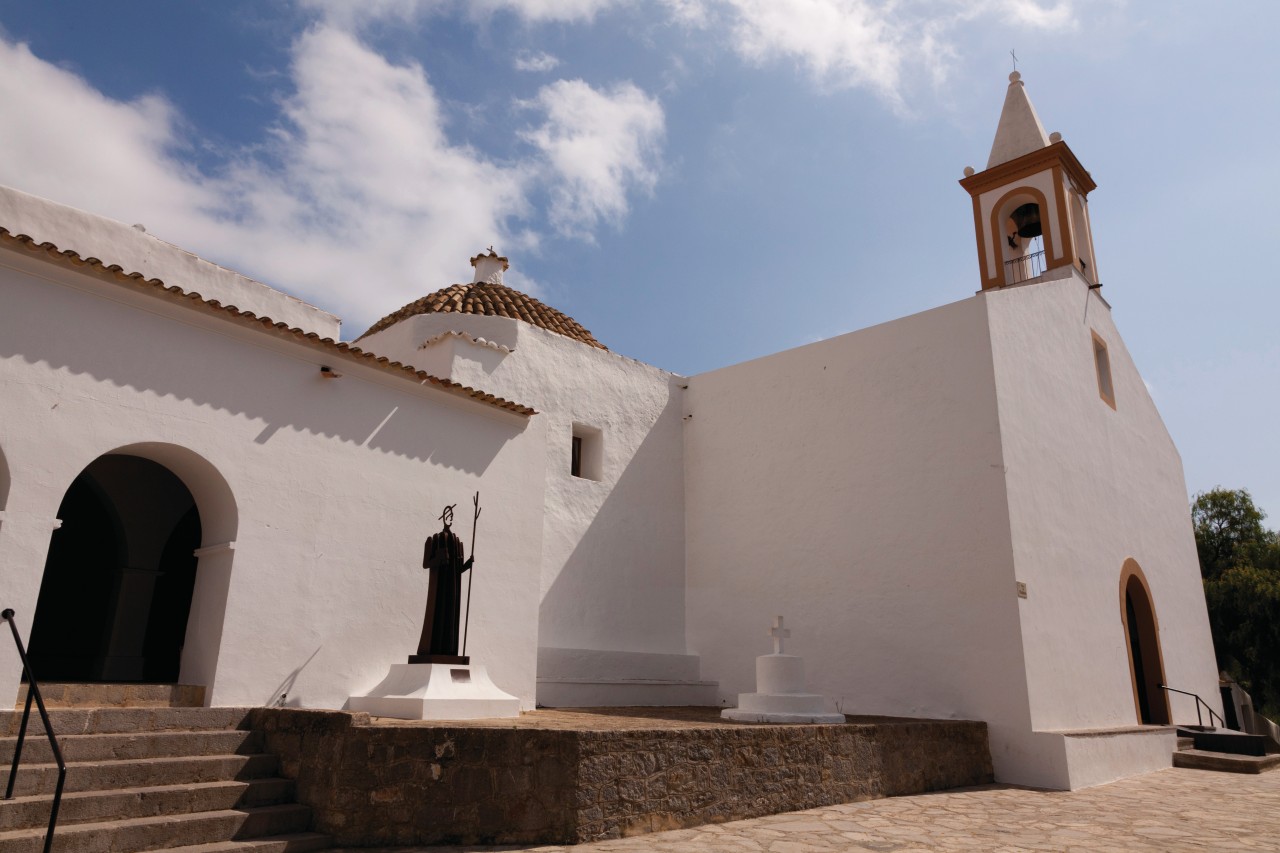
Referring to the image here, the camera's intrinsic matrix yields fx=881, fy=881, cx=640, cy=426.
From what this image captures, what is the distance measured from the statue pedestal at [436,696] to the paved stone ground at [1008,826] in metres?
1.44

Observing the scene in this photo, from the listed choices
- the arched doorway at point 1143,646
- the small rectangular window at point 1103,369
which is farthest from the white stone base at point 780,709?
the small rectangular window at point 1103,369

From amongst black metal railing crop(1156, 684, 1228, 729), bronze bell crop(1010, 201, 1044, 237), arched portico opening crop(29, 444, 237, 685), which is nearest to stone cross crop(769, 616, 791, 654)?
arched portico opening crop(29, 444, 237, 685)

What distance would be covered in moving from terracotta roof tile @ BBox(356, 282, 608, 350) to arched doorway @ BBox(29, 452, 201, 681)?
4.24 metres

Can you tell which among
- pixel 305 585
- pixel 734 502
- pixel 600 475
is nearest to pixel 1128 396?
pixel 734 502

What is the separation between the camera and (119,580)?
25.6 feet

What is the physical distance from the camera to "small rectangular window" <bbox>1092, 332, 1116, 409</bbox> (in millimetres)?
13406

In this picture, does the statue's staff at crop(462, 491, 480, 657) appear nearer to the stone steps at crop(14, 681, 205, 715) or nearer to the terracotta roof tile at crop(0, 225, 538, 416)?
the terracotta roof tile at crop(0, 225, 538, 416)

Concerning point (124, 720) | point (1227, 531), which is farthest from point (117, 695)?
point (1227, 531)

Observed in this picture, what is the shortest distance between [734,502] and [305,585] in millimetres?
6369

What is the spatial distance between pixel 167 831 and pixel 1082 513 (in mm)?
10625

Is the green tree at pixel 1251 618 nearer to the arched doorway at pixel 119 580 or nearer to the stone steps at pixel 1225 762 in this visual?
the stone steps at pixel 1225 762

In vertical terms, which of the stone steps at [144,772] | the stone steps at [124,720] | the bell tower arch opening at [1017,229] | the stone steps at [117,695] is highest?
the bell tower arch opening at [1017,229]

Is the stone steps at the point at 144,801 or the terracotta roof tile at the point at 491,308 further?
the terracotta roof tile at the point at 491,308

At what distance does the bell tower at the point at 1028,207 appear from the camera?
1326cm
